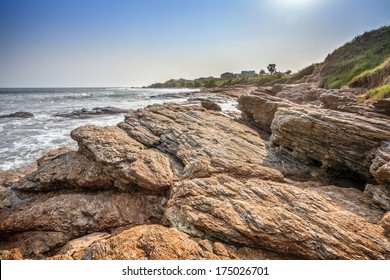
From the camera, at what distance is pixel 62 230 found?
7848 mm

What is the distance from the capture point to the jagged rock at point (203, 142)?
8.91 metres

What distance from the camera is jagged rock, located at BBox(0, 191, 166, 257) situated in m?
7.62

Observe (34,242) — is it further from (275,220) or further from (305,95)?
(305,95)

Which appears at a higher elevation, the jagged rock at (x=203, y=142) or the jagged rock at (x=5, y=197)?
the jagged rock at (x=203, y=142)

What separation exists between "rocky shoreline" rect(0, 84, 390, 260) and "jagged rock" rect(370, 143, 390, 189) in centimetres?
4

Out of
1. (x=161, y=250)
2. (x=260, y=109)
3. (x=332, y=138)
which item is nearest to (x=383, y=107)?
(x=332, y=138)

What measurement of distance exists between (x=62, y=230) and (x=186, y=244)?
188 inches

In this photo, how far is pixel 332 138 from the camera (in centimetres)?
923

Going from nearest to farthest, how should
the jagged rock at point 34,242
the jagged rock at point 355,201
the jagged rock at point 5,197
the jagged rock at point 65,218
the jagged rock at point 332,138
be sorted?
the jagged rock at point 355,201
the jagged rock at point 34,242
the jagged rock at point 65,218
the jagged rock at point 332,138
the jagged rock at point 5,197

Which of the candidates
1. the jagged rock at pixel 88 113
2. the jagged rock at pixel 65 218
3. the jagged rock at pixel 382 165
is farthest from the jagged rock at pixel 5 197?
the jagged rock at pixel 88 113

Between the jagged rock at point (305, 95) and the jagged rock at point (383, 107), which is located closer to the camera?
the jagged rock at point (383, 107)

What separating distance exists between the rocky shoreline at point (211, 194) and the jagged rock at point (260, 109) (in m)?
3.20

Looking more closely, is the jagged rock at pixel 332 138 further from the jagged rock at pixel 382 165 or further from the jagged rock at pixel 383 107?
the jagged rock at pixel 383 107
